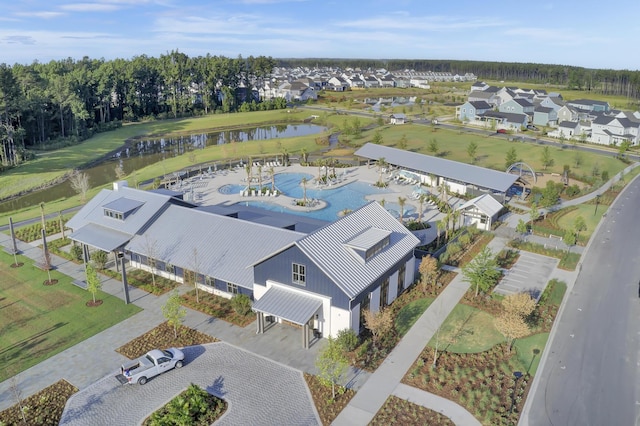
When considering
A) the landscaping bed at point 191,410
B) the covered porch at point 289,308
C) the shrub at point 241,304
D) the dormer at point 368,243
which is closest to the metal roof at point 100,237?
the shrub at point 241,304

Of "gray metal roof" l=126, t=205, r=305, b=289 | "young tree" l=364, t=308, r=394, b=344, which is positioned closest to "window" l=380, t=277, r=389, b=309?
"young tree" l=364, t=308, r=394, b=344

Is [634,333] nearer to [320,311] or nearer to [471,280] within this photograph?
[471,280]

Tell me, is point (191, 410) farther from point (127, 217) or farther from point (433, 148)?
point (433, 148)

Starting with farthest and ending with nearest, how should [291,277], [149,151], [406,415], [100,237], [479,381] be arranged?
1. [149,151]
2. [100,237]
3. [291,277]
4. [479,381]
5. [406,415]

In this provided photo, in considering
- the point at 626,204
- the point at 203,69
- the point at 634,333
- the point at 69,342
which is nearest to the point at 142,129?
the point at 203,69

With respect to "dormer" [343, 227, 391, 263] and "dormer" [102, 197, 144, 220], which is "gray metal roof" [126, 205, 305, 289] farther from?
"dormer" [343, 227, 391, 263]

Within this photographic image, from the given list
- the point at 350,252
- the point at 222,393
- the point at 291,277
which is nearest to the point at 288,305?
the point at 291,277

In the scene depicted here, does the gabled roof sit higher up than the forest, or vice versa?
the forest
